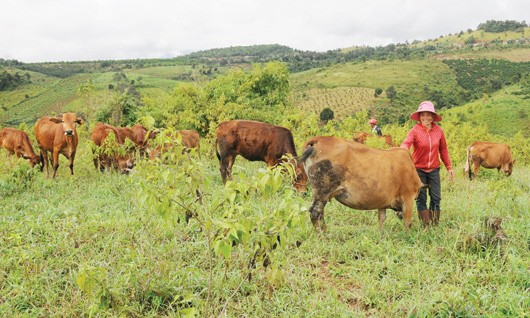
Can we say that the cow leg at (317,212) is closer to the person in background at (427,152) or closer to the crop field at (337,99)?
the person in background at (427,152)

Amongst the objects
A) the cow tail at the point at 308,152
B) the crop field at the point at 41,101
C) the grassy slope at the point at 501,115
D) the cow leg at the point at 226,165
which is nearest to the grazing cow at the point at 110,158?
the cow leg at the point at 226,165

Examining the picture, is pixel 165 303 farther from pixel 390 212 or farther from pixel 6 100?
pixel 6 100

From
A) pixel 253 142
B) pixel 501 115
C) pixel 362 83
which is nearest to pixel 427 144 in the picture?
pixel 253 142

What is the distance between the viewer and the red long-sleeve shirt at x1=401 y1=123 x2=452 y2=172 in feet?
19.9

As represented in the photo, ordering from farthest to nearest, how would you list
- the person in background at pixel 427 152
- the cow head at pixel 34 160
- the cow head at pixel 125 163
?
the cow head at pixel 34 160, the cow head at pixel 125 163, the person in background at pixel 427 152

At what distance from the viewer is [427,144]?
19.9 ft

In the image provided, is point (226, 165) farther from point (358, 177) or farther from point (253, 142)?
point (358, 177)

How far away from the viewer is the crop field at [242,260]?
268 cm

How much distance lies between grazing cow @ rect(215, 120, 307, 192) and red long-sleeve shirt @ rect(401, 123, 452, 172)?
2807mm

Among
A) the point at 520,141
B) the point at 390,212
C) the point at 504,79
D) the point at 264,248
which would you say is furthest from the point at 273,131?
the point at 504,79

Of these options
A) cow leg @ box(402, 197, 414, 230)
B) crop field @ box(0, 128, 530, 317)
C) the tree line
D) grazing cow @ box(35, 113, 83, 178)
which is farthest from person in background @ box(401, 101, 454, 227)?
the tree line

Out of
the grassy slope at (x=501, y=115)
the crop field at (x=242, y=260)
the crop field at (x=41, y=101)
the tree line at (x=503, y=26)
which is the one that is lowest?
the grassy slope at (x=501, y=115)

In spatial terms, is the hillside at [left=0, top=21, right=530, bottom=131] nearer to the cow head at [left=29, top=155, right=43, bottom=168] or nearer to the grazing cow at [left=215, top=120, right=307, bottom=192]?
the cow head at [left=29, top=155, right=43, bottom=168]

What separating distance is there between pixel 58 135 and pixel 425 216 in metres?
Result: 8.70
